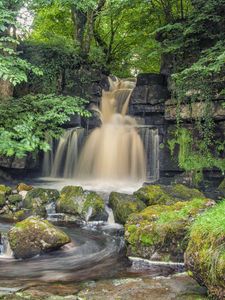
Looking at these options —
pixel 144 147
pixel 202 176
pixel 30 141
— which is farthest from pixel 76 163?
pixel 30 141

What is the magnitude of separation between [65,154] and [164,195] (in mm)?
7165

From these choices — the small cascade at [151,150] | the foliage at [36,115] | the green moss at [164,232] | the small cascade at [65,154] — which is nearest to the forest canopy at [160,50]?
the small cascade at [151,150]

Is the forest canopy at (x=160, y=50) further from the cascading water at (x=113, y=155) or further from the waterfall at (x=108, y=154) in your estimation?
the cascading water at (x=113, y=155)

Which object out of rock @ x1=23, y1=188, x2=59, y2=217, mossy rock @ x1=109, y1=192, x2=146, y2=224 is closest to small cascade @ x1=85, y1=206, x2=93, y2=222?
mossy rock @ x1=109, y1=192, x2=146, y2=224

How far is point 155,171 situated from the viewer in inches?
611

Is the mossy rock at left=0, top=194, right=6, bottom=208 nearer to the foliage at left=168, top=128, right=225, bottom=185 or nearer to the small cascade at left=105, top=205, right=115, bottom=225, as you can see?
the small cascade at left=105, top=205, right=115, bottom=225

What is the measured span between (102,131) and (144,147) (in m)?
2.23

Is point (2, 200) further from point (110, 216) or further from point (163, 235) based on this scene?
point (163, 235)

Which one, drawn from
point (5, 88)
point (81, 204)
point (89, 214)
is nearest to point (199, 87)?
point (81, 204)

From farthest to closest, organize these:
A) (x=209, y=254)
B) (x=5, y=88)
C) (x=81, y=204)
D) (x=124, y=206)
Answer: (x=5, y=88) → (x=81, y=204) → (x=124, y=206) → (x=209, y=254)

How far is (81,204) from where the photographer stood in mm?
10375

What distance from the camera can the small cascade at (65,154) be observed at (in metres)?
16.2

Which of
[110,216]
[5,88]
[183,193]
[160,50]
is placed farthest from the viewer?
[5,88]

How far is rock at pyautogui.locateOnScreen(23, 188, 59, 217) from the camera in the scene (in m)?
10.8
